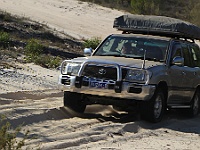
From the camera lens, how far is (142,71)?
10.5 m

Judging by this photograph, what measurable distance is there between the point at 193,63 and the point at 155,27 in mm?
1258

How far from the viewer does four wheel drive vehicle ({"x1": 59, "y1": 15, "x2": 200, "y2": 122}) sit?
1045cm

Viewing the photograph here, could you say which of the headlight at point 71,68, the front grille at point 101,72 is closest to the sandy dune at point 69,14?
the headlight at point 71,68

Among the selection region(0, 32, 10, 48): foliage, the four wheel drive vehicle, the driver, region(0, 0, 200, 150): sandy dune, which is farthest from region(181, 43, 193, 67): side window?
region(0, 32, 10, 48): foliage

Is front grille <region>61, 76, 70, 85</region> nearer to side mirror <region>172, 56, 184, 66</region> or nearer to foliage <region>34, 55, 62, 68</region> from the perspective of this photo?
side mirror <region>172, 56, 184, 66</region>

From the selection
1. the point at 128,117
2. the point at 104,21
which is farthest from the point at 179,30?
the point at 104,21

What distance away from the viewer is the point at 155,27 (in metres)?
12.6

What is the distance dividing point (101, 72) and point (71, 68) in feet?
2.10

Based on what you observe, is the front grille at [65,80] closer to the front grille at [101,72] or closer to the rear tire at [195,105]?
the front grille at [101,72]

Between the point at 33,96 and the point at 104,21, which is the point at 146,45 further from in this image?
the point at 104,21

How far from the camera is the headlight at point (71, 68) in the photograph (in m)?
10.8

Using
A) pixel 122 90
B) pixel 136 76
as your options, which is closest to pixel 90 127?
pixel 122 90

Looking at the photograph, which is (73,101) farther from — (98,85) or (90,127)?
(90,127)

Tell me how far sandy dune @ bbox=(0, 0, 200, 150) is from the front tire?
0.48 ft
